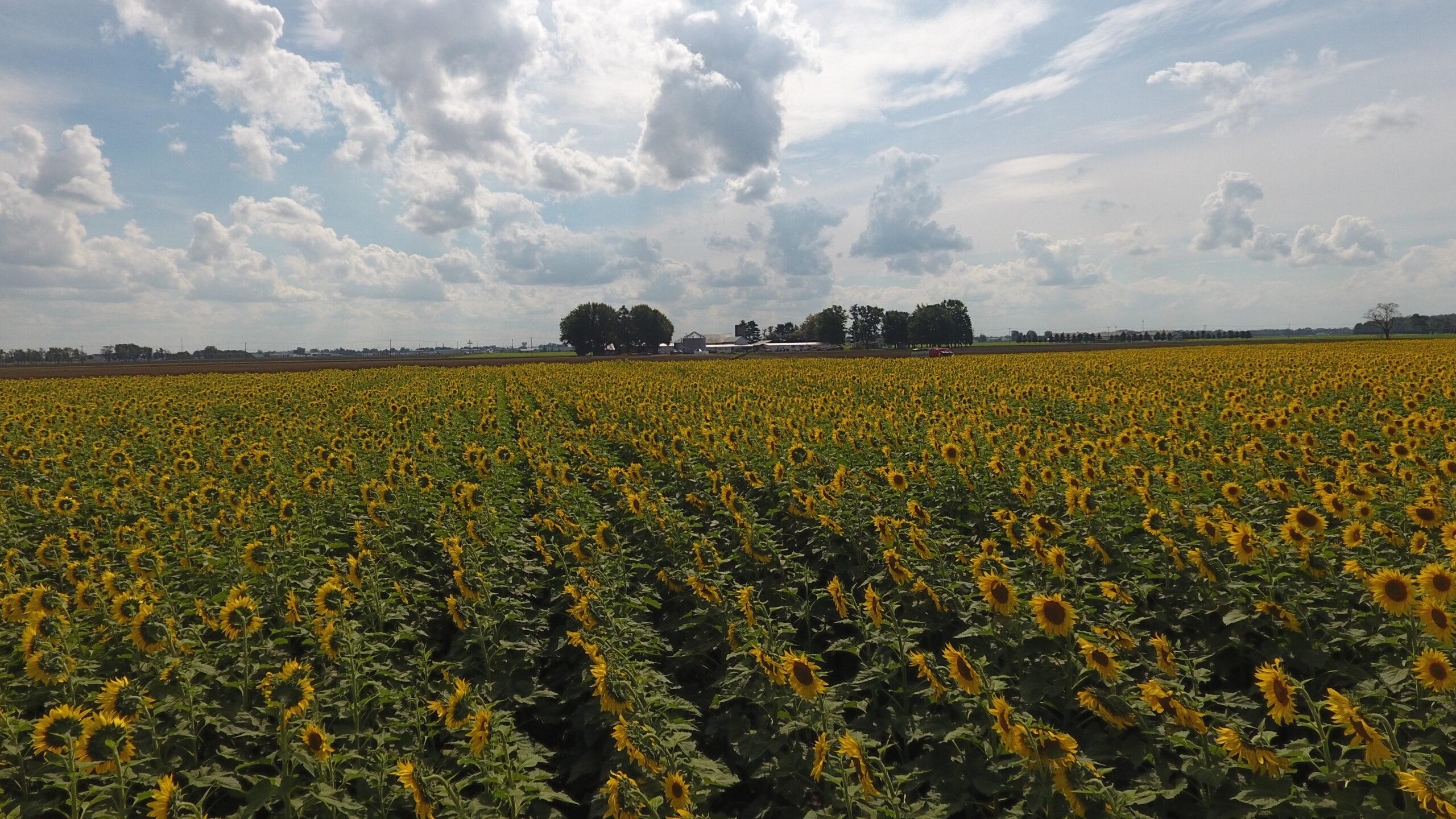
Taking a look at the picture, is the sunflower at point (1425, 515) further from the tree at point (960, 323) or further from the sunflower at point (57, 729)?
the tree at point (960, 323)

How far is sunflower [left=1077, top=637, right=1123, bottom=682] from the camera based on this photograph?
3.90 metres

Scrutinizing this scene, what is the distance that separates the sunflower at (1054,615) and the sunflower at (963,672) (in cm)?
77

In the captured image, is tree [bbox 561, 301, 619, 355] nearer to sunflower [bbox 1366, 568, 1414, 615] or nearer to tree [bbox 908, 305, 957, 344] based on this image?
tree [bbox 908, 305, 957, 344]

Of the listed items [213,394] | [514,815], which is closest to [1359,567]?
[514,815]

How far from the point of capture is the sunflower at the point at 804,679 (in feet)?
13.1

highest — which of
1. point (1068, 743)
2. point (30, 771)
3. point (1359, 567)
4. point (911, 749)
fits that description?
point (1359, 567)

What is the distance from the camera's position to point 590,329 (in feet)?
430

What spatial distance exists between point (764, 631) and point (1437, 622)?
387 centimetres

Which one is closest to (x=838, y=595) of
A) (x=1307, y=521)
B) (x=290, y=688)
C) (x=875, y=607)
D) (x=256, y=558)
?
(x=875, y=607)

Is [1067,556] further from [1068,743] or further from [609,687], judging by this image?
[609,687]

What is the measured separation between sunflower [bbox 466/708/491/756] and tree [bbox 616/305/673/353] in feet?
432

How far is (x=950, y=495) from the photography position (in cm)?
Result: 836

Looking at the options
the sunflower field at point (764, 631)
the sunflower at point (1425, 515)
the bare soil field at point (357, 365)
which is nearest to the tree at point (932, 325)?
the bare soil field at point (357, 365)

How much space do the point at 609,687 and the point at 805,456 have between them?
605 cm
